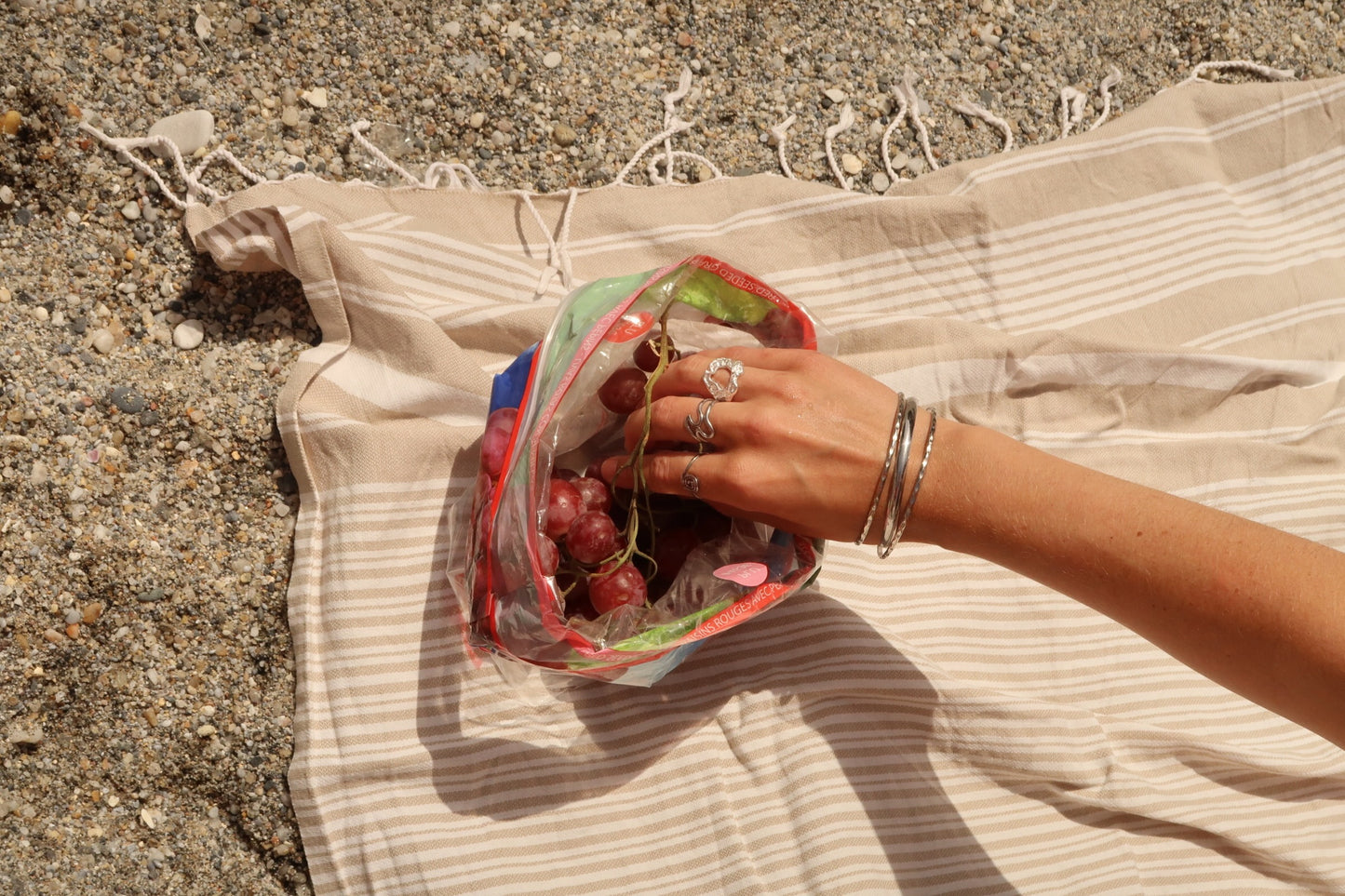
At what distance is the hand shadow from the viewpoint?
1.18 meters

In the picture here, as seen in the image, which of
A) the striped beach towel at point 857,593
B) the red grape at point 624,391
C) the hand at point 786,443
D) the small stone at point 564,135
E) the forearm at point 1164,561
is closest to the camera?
the forearm at point 1164,561

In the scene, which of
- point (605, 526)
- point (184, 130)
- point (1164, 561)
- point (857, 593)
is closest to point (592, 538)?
point (605, 526)

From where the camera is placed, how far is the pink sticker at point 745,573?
990 millimetres

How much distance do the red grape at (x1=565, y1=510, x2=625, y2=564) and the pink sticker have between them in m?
0.12

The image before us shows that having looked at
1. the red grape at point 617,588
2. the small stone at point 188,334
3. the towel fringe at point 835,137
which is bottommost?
the small stone at point 188,334

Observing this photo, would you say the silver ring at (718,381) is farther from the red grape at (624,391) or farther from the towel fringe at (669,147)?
the towel fringe at (669,147)

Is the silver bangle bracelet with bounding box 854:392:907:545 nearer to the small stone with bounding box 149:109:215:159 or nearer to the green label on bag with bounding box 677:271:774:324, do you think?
the green label on bag with bounding box 677:271:774:324

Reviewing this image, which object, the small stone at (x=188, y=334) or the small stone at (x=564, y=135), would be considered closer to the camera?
the small stone at (x=188, y=334)

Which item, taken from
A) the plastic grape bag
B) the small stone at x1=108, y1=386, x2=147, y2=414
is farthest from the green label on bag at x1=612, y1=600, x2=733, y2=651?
the small stone at x1=108, y1=386, x2=147, y2=414

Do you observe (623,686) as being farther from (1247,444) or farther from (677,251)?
(1247,444)

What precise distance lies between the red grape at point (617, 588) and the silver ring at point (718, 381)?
214 mm

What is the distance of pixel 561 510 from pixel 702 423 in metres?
0.18

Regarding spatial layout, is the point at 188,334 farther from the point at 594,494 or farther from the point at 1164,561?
the point at 1164,561

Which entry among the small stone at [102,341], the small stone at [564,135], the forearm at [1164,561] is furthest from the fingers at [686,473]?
the small stone at [102,341]
